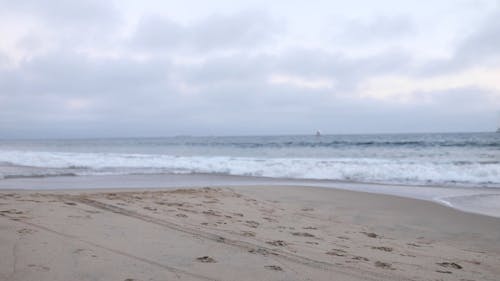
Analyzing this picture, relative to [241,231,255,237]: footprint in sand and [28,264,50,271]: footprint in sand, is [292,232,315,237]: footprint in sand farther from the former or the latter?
[28,264,50,271]: footprint in sand

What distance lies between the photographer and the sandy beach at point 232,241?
367cm

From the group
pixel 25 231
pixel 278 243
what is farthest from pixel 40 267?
pixel 278 243

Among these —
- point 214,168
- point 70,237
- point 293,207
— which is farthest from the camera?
point 214,168

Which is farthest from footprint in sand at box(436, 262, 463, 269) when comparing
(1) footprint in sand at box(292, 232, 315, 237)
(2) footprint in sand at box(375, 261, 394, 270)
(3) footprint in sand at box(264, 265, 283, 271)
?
(3) footprint in sand at box(264, 265, 283, 271)

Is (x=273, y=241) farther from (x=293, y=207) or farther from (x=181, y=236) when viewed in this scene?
(x=293, y=207)

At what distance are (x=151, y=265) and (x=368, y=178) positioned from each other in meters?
13.7

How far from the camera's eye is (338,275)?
3.75 metres

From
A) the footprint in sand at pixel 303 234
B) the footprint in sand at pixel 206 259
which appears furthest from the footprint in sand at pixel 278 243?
the footprint in sand at pixel 206 259

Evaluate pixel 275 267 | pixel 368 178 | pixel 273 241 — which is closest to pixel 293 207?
pixel 273 241

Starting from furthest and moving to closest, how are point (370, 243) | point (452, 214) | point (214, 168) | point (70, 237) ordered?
point (214, 168) < point (452, 214) < point (370, 243) < point (70, 237)

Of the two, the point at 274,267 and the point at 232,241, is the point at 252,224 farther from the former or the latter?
the point at 274,267

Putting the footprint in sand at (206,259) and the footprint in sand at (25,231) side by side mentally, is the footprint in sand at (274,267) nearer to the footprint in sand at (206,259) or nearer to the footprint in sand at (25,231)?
the footprint in sand at (206,259)

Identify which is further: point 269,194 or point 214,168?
point 214,168

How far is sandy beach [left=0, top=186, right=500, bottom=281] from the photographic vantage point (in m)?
3.67
